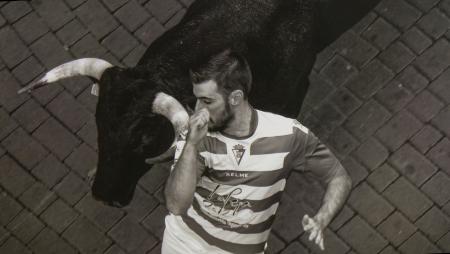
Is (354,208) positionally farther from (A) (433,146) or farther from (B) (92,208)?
(B) (92,208)

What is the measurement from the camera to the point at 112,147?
4590 mm

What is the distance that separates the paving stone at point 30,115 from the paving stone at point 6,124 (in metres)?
0.06

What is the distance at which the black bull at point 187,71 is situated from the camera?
455 centimetres

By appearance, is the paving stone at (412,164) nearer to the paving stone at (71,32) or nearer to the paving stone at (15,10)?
the paving stone at (71,32)

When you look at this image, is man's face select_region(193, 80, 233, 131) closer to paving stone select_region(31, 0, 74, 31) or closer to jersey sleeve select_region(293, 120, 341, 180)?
jersey sleeve select_region(293, 120, 341, 180)

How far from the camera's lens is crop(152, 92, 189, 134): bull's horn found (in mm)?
→ 4398

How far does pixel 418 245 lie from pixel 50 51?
4.66 metres

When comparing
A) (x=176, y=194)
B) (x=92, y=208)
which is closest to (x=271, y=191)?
(x=176, y=194)

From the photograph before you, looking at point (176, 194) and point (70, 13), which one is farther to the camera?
point (70, 13)

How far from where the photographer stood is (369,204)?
6039 millimetres

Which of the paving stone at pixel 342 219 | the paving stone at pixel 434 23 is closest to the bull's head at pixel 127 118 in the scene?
the paving stone at pixel 342 219

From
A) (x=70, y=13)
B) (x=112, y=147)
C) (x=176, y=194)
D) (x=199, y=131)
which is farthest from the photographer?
(x=70, y=13)

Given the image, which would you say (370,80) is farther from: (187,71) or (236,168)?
(236,168)

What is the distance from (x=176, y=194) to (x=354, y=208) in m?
2.79
